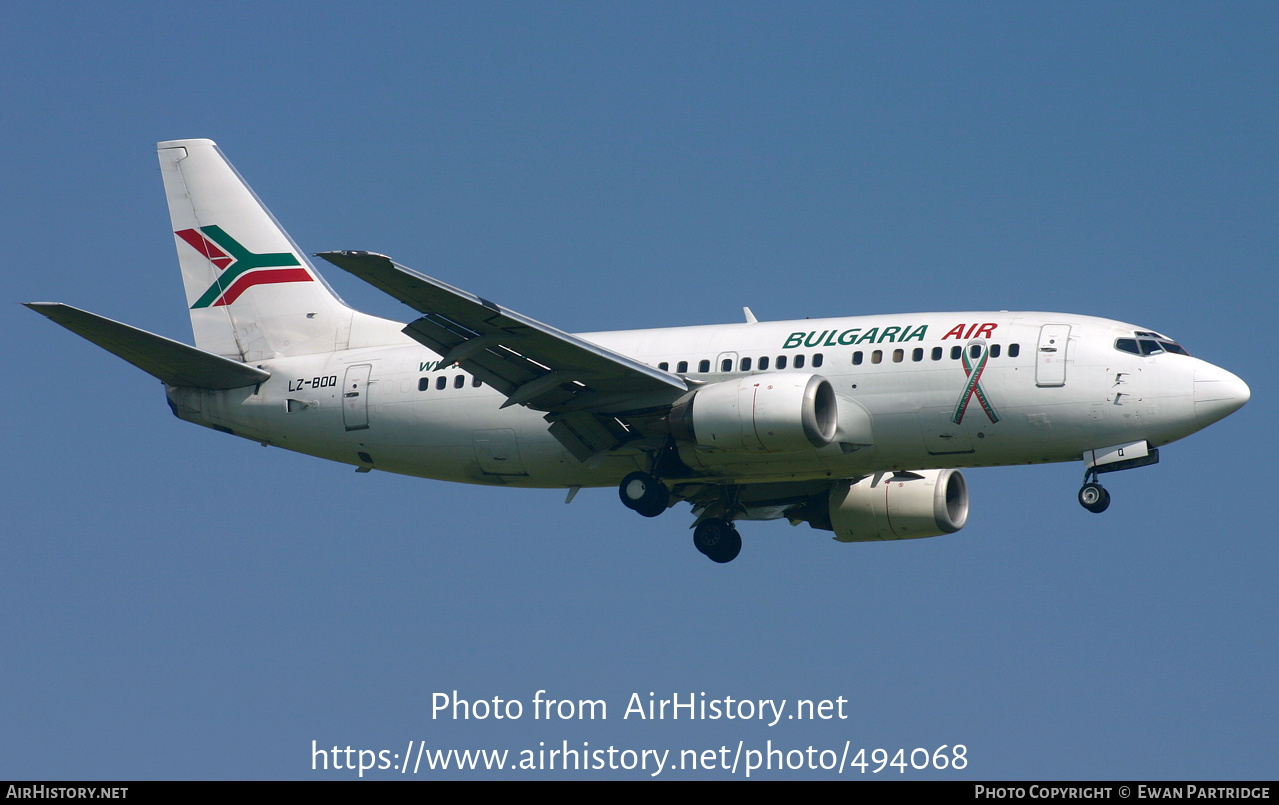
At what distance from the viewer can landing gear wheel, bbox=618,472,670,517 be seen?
110 ft

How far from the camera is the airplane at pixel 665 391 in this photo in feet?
101

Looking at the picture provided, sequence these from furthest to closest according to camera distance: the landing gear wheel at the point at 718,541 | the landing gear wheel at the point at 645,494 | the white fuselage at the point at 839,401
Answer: the landing gear wheel at the point at 718,541
the landing gear wheel at the point at 645,494
the white fuselage at the point at 839,401

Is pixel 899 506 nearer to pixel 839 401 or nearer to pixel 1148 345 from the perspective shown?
pixel 839 401

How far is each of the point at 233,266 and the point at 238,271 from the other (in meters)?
0.20

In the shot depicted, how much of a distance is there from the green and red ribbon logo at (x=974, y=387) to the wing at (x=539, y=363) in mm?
5735

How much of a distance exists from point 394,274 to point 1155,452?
15392 millimetres

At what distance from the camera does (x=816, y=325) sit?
109ft

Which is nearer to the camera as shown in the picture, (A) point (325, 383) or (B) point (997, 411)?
(B) point (997, 411)

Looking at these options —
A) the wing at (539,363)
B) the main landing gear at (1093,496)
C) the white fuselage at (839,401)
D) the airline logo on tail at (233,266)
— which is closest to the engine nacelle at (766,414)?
the white fuselage at (839,401)

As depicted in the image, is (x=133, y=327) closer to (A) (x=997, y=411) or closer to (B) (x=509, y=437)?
(B) (x=509, y=437)

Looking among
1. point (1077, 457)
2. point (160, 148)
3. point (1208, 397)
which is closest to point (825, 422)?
point (1077, 457)

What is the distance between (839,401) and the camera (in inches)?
1259

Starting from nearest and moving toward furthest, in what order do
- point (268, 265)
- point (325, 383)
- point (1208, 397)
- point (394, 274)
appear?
point (394, 274) → point (1208, 397) → point (325, 383) → point (268, 265)

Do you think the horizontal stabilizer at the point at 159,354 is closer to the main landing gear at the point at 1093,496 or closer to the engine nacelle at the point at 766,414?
the engine nacelle at the point at 766,414
